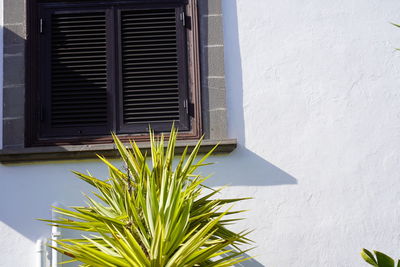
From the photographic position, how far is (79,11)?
200 inches

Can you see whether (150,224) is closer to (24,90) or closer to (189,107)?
(189,107)

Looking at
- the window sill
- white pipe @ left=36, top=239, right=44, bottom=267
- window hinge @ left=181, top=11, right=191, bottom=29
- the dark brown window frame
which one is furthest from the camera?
window hinge @ left=181, top=11, right=191, bottom=29

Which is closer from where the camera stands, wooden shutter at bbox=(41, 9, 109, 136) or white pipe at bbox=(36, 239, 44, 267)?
white pipe at bbox=(36, 239, 44, 267)

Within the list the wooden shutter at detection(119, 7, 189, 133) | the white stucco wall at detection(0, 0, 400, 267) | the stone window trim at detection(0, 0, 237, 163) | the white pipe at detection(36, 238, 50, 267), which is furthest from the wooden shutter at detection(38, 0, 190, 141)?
the white pipe at detection(36, 238, 50, 267)

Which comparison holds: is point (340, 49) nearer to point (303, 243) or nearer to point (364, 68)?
point (364, 68)

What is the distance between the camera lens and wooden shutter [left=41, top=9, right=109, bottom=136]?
16.0 feet

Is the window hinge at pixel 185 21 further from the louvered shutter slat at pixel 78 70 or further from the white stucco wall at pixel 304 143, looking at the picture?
the louvered shutter slat at pixel 78 70

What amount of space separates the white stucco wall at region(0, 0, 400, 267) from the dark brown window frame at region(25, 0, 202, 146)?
0.68ft

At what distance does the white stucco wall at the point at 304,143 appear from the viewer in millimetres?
4543

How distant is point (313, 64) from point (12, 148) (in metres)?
2.06

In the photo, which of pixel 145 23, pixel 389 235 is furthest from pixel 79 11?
pixel 389 235

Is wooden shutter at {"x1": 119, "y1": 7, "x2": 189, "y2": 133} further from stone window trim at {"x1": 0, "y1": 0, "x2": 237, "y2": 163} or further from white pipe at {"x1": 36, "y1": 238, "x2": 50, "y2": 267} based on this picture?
white pipe at {"x1": 36, "y1": 238, "x2": 50, "y2": 267}

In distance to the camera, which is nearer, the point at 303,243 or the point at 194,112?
the point at 303,243

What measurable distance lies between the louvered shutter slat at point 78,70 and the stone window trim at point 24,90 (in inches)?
9.2
